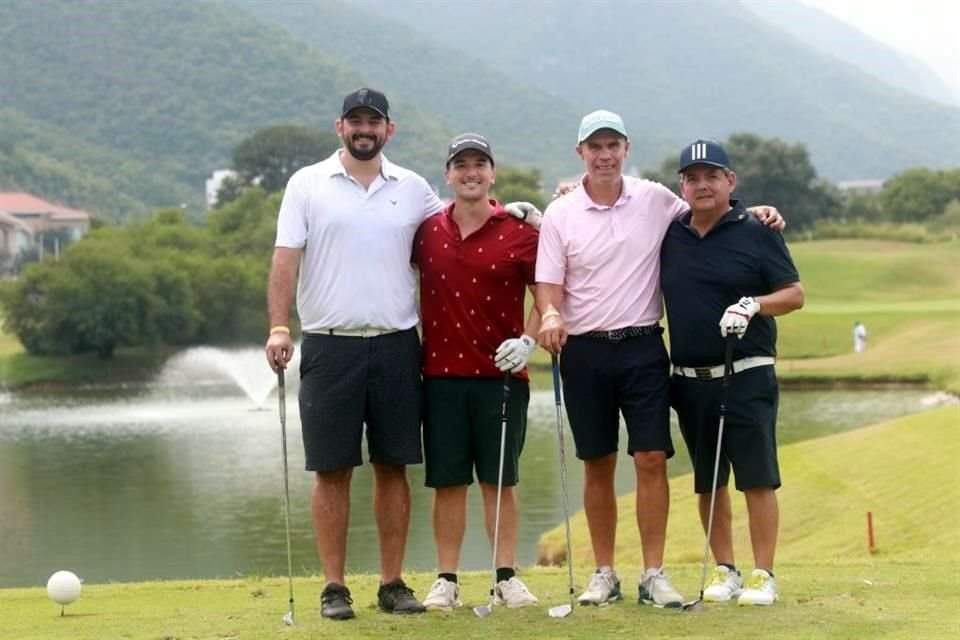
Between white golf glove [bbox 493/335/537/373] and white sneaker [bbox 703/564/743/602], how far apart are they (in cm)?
148

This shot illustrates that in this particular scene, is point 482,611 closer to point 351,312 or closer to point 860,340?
point 351,312

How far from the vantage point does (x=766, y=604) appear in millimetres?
7742

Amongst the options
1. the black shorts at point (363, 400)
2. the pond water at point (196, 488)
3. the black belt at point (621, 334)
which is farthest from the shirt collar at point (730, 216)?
A: the pond water at point (196, 488)

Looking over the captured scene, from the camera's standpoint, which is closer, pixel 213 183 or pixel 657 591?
pixel 657 591

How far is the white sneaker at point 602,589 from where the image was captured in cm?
782

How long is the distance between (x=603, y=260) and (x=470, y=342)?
747mm

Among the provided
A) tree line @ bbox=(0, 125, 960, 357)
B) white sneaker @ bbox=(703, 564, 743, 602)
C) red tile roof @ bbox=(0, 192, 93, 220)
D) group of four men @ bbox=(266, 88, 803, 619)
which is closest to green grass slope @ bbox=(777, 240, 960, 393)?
tree line @ bbox=(0, 125, 960, 357)

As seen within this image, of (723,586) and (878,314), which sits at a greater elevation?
(878,314)

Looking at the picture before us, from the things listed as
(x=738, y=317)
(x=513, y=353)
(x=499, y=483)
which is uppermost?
(x=738, y=317)

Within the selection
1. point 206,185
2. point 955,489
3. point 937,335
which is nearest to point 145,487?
point 955,489

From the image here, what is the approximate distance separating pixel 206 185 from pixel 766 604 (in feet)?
614

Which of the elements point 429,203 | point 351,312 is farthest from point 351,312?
point 429,203

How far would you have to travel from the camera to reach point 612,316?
7.77m

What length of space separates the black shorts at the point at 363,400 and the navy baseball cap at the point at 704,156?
157 centimetres
